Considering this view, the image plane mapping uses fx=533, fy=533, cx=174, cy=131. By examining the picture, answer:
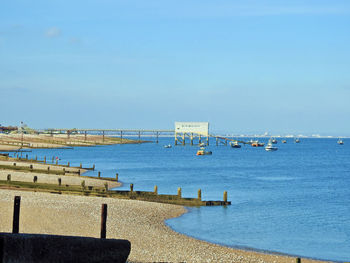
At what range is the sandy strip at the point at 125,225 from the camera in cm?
2609

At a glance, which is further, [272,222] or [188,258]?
[272,222]

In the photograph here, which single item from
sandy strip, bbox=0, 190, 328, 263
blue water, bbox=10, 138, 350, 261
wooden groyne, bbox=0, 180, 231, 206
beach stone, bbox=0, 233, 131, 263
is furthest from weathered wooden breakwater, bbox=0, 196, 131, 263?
wooden groyne, bbox=0, 180, 231, 206

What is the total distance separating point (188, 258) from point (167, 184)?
147ft

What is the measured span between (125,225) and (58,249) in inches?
776

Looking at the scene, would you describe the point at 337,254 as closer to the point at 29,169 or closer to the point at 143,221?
the point at 143,221

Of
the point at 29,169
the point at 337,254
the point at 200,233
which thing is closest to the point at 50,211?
the point at 200,233

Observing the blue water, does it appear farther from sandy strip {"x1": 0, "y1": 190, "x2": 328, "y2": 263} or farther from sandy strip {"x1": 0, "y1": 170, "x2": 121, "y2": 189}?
sandy strip {"x1": 0, "y1": 170, "x2": 121, "y2": 189}

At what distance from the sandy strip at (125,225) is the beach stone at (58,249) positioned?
9075 millimetres

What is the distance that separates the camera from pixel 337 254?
30656mm

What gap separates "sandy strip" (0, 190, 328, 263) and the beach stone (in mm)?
9075

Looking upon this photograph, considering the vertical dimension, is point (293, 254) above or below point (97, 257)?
below

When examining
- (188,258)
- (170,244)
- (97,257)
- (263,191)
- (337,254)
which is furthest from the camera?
(263,191)

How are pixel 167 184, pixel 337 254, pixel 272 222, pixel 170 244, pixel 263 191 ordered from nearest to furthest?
pixel 170 244 < pixel 337 254 < pixel 272 222 < pixel 263 191 < pixel 167 184

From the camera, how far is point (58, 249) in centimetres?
1345
